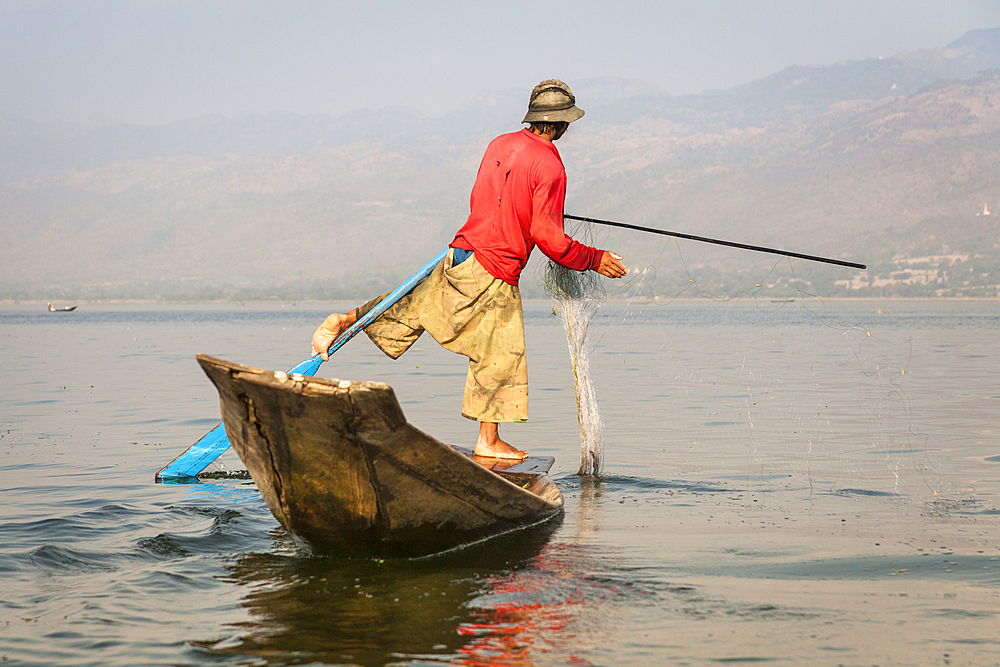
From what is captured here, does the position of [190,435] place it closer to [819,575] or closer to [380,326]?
[380,326]

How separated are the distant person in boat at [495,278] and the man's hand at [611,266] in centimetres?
18

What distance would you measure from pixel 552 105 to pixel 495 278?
1.31m

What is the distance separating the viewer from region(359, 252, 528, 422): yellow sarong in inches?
239

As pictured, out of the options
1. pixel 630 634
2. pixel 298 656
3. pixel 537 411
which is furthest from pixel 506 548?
pixel 537 411

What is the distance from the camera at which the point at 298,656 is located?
3.60 m

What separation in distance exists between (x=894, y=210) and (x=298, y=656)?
7586 inches

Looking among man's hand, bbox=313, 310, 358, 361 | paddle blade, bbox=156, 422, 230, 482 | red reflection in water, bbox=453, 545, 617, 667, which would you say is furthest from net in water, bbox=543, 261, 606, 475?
paddle blade, bbox=156, 422, 230, 482

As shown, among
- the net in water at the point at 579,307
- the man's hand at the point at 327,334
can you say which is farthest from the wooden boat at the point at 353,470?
the net in water at the point at 579,307

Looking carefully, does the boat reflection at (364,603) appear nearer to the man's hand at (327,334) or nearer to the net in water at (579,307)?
the man's hand at (327,334)

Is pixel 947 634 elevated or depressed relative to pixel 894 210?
depressed

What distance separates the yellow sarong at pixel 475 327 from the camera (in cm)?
606

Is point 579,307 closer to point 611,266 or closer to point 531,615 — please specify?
point 611,266

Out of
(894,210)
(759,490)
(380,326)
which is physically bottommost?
(759,490)

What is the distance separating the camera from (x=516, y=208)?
6.11 meters
